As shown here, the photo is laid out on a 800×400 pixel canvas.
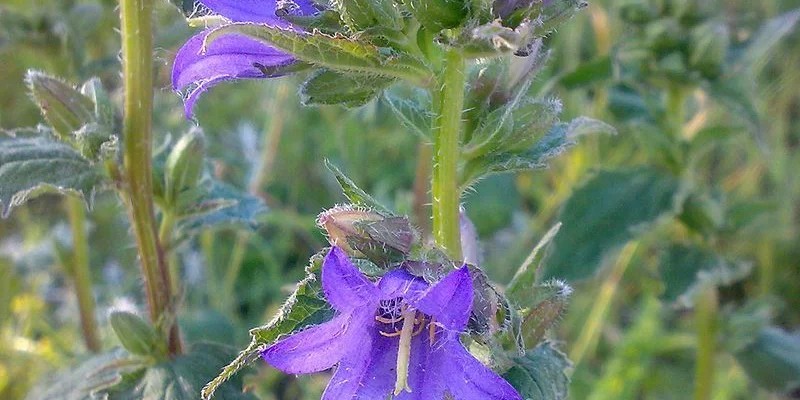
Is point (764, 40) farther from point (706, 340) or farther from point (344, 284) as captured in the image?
point (344, 284)

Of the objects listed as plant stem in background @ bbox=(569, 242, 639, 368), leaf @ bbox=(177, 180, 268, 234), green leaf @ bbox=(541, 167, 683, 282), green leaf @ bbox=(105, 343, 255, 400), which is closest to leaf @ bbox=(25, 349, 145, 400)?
green leaf @ bbox=(105, 343, 255, 400)

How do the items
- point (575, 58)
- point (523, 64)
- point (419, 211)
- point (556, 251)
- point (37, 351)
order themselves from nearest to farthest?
point (523, 64), point (556, 251), point (37, 351), point (419, 211), point (575, 58)

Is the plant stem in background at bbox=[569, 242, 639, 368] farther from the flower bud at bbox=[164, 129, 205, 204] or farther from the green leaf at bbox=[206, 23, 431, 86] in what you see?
the green leaf at bbox=[206, 23, 431, 86]

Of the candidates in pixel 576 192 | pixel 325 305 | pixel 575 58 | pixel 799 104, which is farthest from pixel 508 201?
pixel 325 305

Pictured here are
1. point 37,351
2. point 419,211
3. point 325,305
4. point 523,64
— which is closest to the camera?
point 325,305

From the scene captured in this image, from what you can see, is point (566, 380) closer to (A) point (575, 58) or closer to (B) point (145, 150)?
(B) point (145, 150)

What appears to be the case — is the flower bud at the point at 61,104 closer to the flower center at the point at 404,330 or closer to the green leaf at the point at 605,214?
the flower center at the point at 404,330
